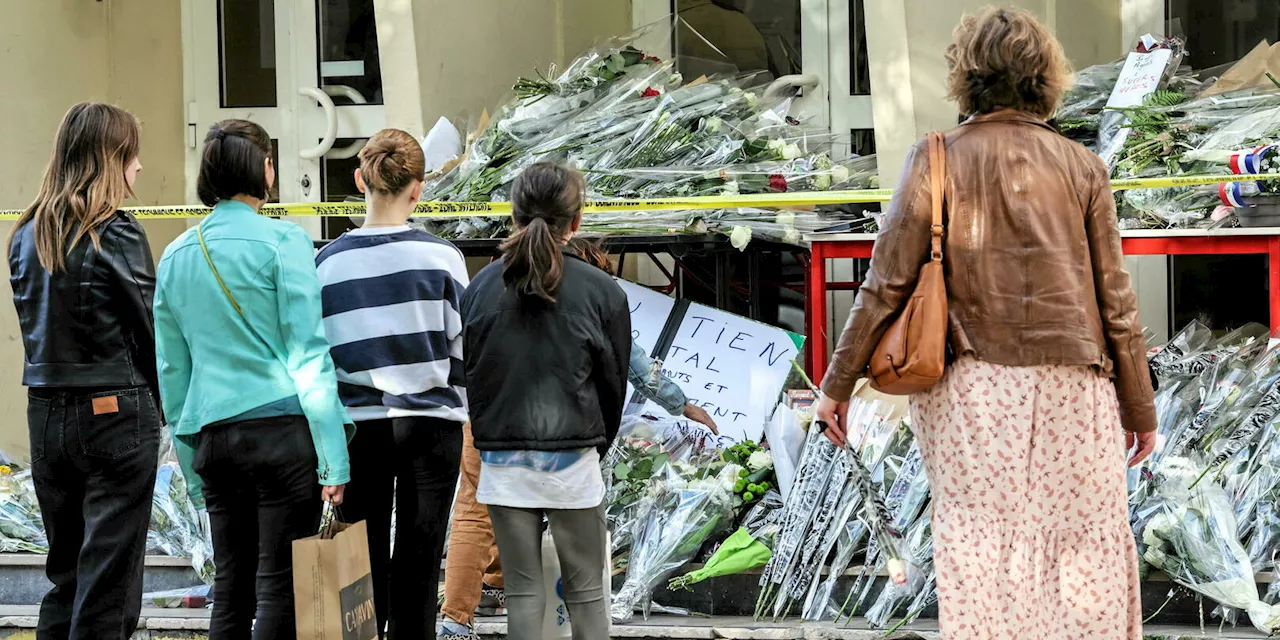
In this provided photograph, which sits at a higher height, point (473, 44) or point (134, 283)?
point (473, 44)

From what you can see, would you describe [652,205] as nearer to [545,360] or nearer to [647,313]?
[647,313]

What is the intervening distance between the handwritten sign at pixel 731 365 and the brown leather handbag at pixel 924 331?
3.01 metres

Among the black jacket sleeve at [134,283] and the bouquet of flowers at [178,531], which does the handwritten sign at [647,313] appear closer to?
the bouquet of flowers at [178,531]

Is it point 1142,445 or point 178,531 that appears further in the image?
point 178,531

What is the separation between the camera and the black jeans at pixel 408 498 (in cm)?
341

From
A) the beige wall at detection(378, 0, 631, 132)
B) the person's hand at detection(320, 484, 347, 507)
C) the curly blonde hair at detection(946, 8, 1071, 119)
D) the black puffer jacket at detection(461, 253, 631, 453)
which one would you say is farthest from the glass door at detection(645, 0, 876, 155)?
the person's hand at detection(320, 484, 347, 507)

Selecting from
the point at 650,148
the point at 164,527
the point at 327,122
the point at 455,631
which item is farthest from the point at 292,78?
the point at 455,631

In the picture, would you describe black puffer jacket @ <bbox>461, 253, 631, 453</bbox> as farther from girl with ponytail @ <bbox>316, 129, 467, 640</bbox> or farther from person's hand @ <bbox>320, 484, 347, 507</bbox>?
person's hand @ <bbox>320, 484, 347, 507</bbox>

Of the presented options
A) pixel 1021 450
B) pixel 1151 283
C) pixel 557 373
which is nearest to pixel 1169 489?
pixel 1021 450

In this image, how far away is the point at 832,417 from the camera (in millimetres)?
2980

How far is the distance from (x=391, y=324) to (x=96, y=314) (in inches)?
28.2

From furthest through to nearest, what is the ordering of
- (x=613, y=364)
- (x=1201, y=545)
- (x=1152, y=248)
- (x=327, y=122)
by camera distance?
(x=327, y=122) < (x=1152, y=248) < (x=1201, y=545) < (x=613, y=364)

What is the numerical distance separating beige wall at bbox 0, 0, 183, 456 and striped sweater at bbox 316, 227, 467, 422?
4.41 meters

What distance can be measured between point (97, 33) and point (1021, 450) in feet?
22.7
